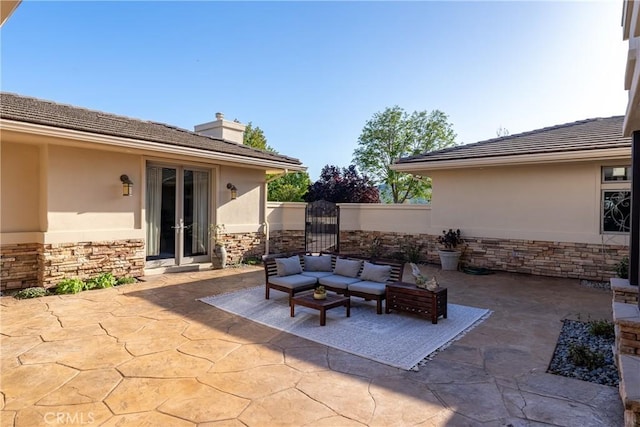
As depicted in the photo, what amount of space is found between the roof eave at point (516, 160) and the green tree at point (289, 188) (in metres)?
14.6

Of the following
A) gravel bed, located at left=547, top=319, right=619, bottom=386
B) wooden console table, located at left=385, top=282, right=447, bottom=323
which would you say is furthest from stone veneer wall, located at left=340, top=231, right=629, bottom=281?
wooden console table, located at left=385, top=282, right=447, bottom=323

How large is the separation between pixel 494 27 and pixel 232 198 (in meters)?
8.22

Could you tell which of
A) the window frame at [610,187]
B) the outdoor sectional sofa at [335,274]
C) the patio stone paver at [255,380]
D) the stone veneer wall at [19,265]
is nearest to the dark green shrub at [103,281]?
the stone veneer wall at [19,265]

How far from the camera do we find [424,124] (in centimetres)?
2742

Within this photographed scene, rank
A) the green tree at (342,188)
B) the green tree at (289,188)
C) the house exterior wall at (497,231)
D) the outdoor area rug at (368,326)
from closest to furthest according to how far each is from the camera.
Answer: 1. the outdoor area rug at (368,326)
2. the house exterior wall at (497,231)
3. the green tree at (342,188)
4. the green tree at (289,188)

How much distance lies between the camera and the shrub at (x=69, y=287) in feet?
23.3

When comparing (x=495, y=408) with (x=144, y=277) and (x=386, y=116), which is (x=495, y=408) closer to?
(x=144, y=277)

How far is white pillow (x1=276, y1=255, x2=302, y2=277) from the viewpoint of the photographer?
265 inches

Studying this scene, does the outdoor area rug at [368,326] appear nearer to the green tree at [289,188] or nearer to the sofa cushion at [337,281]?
the sofa cushion at [337,281]

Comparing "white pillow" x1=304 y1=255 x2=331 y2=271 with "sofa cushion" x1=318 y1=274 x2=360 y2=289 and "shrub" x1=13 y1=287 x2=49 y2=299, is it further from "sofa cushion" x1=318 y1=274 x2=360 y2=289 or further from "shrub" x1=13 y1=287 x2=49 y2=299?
"shrub" x1=13 y1=287 x2=49 y2=299

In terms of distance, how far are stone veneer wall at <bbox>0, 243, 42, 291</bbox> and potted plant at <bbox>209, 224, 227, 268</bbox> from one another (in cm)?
387

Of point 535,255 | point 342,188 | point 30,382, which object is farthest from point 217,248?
point 342,188

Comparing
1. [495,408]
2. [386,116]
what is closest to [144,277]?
[495,408]

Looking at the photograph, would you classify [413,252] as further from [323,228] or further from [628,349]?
[628,349]
